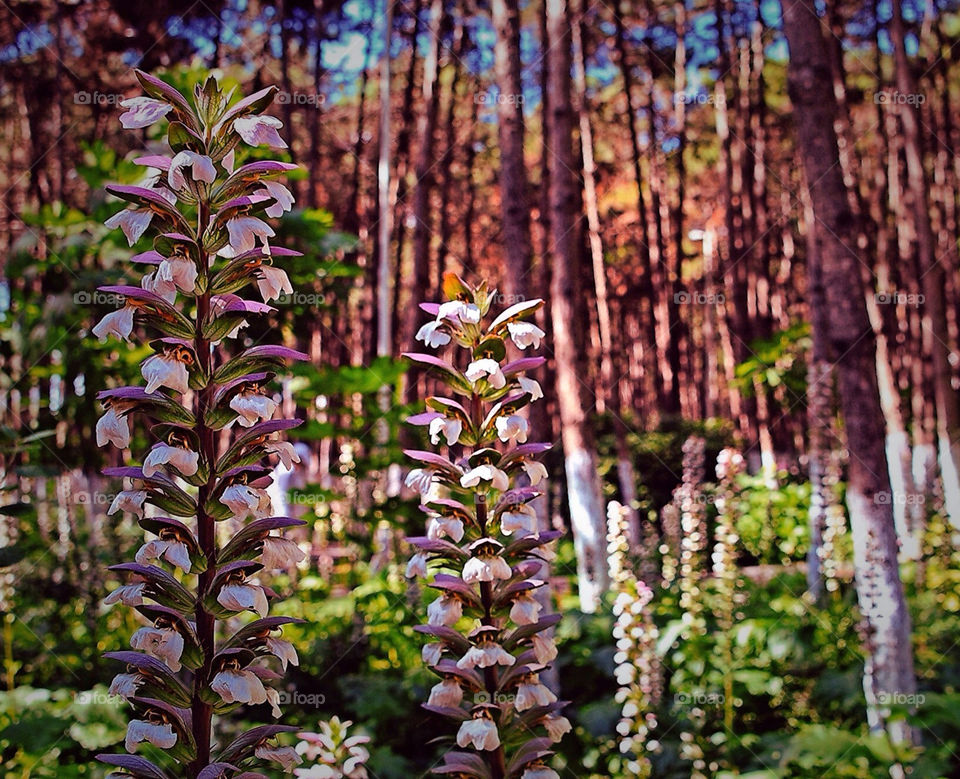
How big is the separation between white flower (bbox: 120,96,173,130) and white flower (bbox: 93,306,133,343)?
370 mm

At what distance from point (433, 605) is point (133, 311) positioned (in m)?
0.98

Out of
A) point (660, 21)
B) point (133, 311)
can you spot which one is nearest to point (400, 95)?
point (660, 21)

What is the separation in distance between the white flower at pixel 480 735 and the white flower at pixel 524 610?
0.25 meters

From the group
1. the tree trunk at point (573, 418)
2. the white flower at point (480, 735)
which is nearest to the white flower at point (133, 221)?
the white flower at point (480, 735)

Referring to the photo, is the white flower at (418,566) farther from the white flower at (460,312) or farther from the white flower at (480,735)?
the white flower at (460,312)

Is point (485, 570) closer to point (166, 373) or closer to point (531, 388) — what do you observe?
point (531, 388)

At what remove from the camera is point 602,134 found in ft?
65.8

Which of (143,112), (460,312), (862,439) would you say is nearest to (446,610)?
(460,312)

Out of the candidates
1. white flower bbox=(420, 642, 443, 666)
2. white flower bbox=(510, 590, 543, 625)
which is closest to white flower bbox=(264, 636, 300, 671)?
white flower bbox=(420, 642, 443, 666)

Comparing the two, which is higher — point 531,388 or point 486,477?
point 531,388

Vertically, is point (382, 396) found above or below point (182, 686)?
above

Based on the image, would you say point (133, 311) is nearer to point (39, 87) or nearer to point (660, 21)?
point (39, 87)

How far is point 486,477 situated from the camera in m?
2.03

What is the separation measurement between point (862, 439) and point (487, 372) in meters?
3.64
